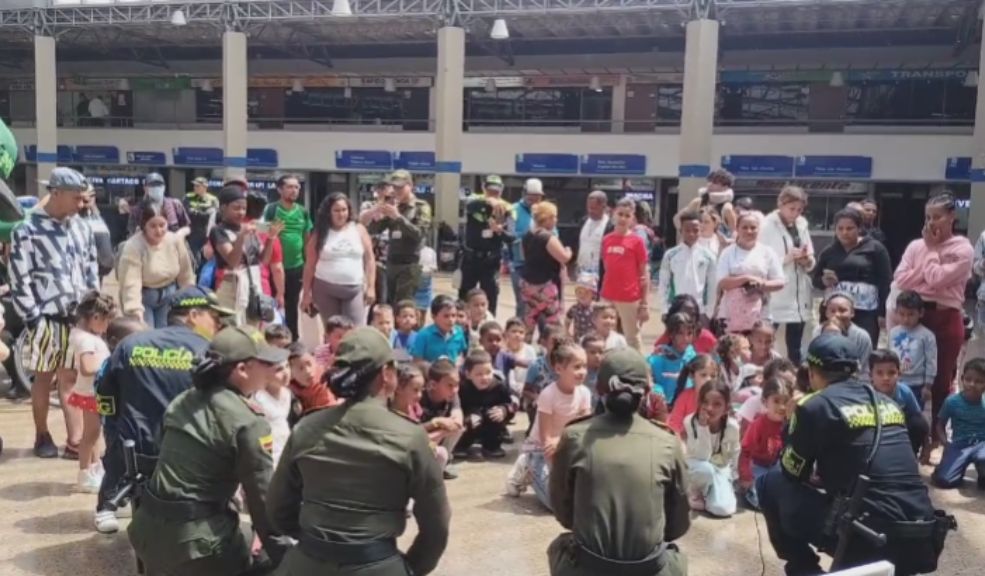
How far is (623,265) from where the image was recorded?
24.9 feet

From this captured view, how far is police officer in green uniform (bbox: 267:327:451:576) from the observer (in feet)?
9.05

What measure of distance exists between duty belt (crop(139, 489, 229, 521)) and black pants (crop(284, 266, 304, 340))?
4.98 metres

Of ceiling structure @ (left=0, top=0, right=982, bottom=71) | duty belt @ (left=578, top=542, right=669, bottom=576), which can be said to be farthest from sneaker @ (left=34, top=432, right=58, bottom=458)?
ceiling structure @ (left=0, top=0, right=982, bottom=71)

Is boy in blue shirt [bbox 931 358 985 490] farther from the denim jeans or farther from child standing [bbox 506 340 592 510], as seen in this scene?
the denim jeans

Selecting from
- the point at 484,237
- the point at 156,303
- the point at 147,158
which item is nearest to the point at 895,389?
the point at 484,237

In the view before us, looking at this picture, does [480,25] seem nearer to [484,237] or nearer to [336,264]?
[484,237]

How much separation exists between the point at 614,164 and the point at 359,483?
1986 centimetres

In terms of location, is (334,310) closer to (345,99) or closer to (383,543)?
(383,543)

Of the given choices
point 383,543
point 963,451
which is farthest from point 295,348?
point 963,451

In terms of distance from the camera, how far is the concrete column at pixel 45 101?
77.5 ft

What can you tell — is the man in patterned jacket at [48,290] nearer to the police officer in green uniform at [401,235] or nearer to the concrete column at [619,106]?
the police officer in green uniform at [401,235]

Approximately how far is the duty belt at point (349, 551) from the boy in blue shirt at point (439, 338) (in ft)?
12.3

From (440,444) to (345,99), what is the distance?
21248 millimetres

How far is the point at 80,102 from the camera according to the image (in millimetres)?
28078
